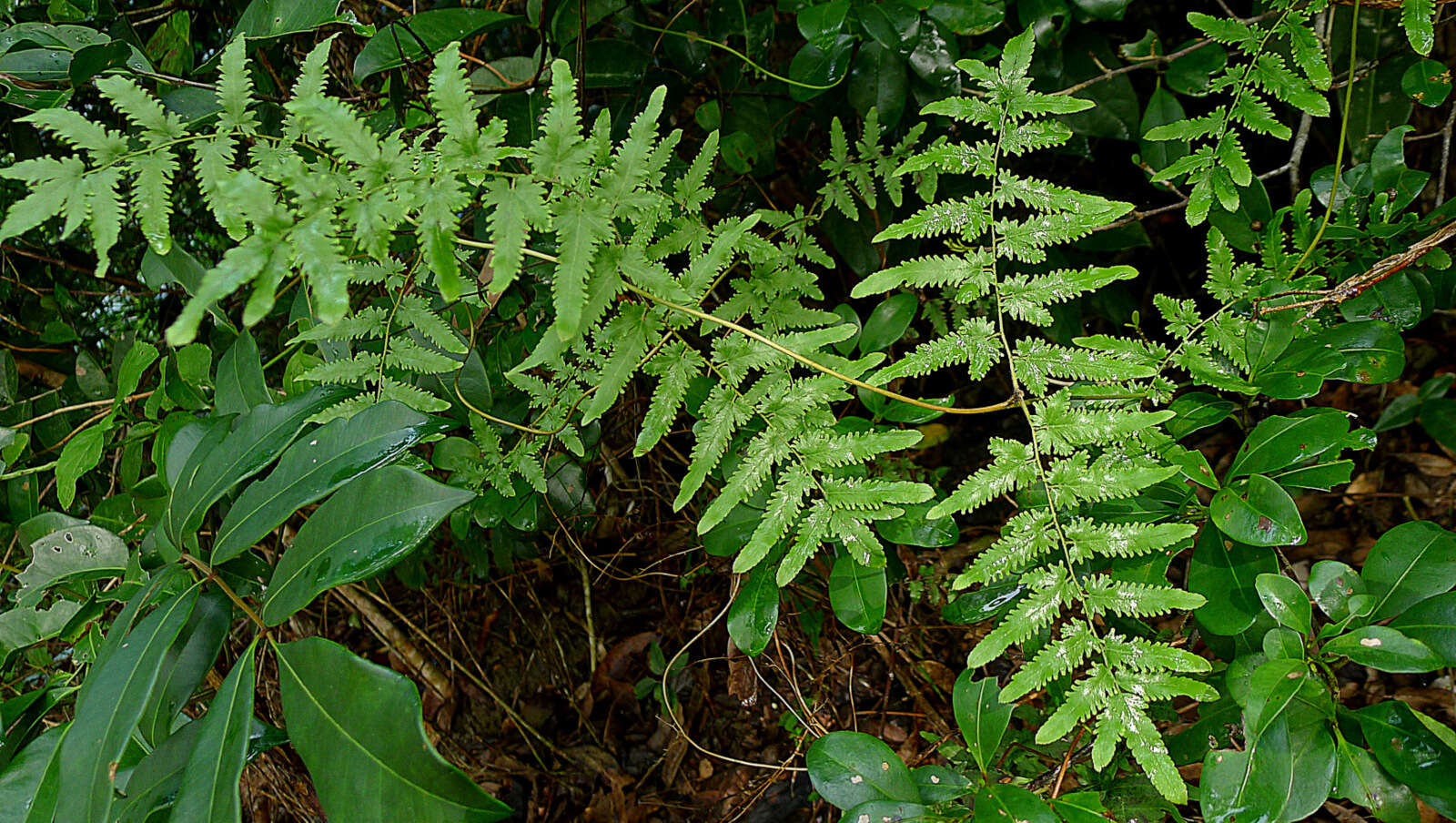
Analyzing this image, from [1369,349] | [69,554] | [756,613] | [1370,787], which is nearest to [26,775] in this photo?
[69,554]

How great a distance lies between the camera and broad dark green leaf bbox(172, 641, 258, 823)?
2.79ft

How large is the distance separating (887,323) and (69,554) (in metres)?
1.40

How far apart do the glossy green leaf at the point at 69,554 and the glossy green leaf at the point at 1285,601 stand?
168cm

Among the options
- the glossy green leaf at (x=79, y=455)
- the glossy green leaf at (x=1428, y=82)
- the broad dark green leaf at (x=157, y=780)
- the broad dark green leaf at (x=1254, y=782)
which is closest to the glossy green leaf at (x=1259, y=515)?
the broad dark green leaf at (x=1254, y=782)

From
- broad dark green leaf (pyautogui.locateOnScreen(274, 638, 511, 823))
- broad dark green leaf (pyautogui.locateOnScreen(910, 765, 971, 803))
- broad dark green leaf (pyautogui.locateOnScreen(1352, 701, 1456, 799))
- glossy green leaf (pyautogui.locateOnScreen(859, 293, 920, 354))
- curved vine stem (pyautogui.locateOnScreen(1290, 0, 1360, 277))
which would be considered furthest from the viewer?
glossy green leaf (pyautogui.locateOnScreen(859, 293, 920, 354))

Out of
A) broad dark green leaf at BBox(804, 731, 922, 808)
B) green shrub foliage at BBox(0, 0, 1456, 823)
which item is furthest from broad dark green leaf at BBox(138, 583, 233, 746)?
broad dark green leaf at BBox(804, 731, 922, 808)

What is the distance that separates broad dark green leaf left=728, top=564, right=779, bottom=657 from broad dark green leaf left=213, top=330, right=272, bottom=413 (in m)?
0.84

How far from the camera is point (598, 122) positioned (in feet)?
3.59

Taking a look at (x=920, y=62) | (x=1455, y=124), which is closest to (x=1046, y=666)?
(x=920, y=62)

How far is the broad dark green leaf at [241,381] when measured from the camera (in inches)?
52.1

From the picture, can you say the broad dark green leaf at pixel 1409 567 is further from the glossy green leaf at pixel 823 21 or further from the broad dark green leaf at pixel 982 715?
the glossy green leaf at pixel 823 21

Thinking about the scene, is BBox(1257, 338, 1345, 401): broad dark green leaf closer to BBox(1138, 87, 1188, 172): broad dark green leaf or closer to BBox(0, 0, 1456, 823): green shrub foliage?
BBox(0, 0, 1456, 823): green shrub foliage

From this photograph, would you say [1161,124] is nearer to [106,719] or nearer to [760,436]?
[760,436]

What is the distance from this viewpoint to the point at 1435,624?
1.07 metres
